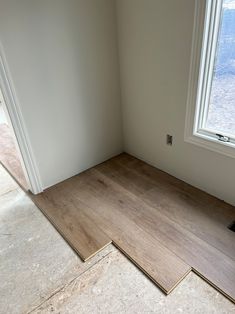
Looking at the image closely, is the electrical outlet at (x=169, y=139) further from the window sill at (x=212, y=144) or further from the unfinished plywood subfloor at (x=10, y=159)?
the unfinished plywood subfloor at (x=10, y=159)

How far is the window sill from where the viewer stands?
164 centimetres

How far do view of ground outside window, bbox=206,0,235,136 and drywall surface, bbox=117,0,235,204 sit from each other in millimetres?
188

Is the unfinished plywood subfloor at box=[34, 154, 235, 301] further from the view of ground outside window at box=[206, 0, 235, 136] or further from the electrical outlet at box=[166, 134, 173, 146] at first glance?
the view of ground outside window at box=[206, 0, 235, 136]

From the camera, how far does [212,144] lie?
173 centimetres

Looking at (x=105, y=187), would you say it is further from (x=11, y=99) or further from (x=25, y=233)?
(x=11, y=99)

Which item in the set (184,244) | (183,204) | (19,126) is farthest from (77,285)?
(19,126)

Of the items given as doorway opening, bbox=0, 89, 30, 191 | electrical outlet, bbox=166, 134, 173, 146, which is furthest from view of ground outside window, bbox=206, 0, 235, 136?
doorway opening, bbox=0, 89, 30, 191

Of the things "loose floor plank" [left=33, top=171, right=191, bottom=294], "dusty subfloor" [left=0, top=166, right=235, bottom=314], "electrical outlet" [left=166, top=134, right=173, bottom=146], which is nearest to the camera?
"dusty subfloor" [left=0, top=166, right=235, bottom=314]

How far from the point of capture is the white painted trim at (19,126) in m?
1.62

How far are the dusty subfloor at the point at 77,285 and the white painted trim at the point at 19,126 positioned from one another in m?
0.48

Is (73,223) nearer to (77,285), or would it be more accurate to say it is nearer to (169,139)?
(77,285)

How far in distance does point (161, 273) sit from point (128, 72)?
159 cm

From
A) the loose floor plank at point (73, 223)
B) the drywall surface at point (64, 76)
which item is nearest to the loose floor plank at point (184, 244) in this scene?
the loose floor plank at point (73, 223)

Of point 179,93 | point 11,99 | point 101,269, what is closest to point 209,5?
point 179,93
